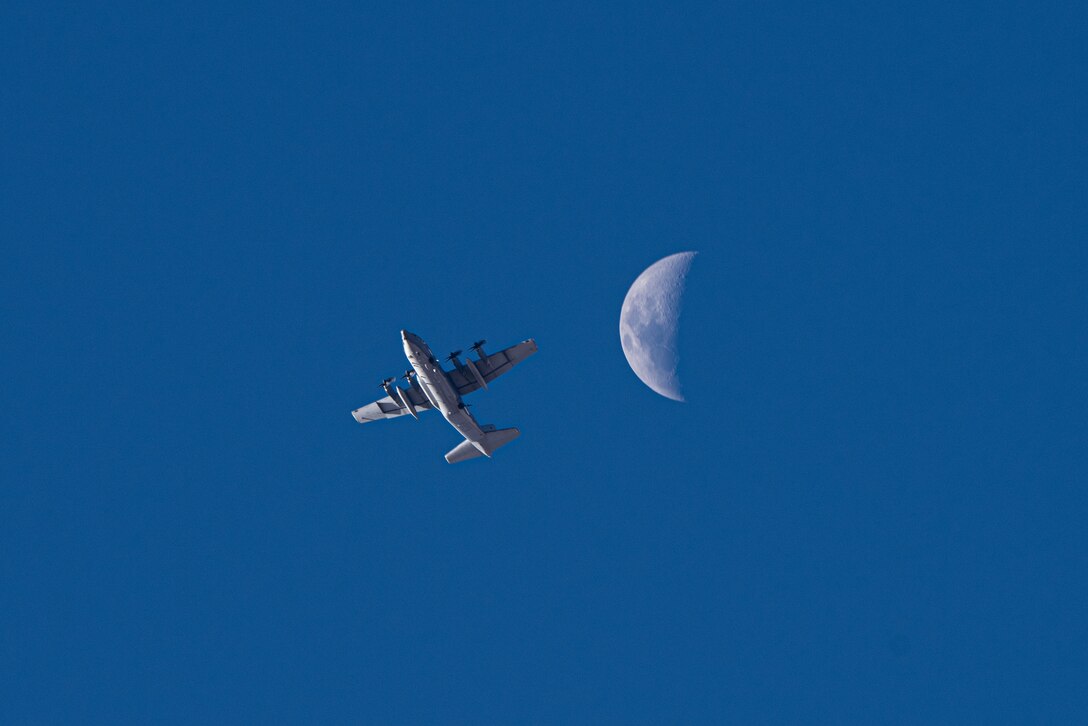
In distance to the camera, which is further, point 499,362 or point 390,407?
point 390,407

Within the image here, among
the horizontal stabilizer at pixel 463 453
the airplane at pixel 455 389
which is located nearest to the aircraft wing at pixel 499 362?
the airplane at pixel 455 389

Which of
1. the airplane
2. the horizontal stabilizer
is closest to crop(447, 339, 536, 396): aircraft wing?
the airplane

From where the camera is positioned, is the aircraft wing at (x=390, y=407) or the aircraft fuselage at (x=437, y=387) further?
the aircraft wing at (x=390, y=407)

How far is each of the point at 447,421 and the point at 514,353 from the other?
727 centimetres

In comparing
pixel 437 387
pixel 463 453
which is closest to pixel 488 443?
pixel 463 453

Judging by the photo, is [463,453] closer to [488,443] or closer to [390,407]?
[488,443]

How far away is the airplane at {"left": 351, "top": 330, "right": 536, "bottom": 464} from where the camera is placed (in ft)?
220

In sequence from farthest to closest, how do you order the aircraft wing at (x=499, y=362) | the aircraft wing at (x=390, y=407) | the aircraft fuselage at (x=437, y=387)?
1. the aircraft wing at (x=390, y=407)
2. the aircraft wing at (x=499, y=362)
3. the aircraft fuselage at (x=437, y=387)

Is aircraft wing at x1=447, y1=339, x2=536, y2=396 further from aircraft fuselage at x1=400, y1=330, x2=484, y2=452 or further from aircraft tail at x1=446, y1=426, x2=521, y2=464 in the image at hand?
aircraft tail at x1=446, y1=426, x2=521, y2=464

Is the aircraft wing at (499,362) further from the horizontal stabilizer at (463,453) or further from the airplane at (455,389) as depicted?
the horizontal stabilizer at (463,453)

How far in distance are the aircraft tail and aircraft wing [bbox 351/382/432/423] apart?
427cm

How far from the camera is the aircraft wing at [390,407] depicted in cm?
7600

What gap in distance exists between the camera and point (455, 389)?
74000 mm

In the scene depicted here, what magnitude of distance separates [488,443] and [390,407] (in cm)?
924
